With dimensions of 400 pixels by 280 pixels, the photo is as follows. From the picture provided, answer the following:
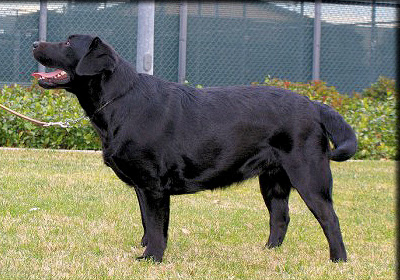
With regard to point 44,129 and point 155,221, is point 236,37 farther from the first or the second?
point 155,221

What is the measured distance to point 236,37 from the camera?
11.2 metres

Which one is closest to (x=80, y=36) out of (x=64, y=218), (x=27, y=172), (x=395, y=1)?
(x=64, y=218)

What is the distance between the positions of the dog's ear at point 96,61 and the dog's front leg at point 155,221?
857 millimetres

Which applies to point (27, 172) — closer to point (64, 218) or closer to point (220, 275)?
point (64, 218)

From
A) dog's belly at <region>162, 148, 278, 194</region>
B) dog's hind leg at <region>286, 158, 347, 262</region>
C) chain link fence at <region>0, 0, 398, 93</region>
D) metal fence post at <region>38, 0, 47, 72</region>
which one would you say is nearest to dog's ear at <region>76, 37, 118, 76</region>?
dog's belly at <region>162, 148, 278, 194</region>

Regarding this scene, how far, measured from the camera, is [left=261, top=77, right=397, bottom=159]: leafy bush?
9516mm

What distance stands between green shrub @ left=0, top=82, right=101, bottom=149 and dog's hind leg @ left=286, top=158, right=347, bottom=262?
467cm

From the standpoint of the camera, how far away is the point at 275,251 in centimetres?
472

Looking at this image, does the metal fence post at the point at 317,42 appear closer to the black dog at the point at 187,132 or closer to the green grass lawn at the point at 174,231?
the green grass lawn at the point at 174,231

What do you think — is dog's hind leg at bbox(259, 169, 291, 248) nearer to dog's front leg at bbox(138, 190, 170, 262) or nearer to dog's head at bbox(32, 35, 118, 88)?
dog's front leg at bbox(138, 190, 170, 262)

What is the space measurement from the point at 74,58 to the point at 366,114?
22.4 feet

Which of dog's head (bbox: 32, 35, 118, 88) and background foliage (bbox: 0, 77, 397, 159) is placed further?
background foliage (bbox: 0, 77, 397, 159)

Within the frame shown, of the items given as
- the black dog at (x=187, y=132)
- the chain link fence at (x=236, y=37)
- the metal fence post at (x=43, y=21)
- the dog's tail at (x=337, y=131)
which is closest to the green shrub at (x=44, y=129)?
the metal fence post at (x=43, y=21)

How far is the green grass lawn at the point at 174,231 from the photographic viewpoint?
4062 mm
